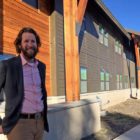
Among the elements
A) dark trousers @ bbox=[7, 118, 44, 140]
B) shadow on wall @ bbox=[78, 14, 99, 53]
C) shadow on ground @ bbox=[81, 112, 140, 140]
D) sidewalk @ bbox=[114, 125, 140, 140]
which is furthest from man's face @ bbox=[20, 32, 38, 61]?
shadow on wall @ bbox=[78, 14, 99, 53]

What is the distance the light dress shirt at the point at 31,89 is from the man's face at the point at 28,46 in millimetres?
83

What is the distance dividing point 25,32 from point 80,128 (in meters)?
5.48

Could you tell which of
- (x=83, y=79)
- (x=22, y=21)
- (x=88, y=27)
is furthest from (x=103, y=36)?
(x=22, y=21)

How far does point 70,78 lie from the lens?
8.88 m

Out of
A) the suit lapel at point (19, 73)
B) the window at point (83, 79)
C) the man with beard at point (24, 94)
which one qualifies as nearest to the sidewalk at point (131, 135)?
the man with beard at point (24, 94)

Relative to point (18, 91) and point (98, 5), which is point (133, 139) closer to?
point (18, 91)

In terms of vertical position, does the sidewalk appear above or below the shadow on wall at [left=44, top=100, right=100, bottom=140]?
below

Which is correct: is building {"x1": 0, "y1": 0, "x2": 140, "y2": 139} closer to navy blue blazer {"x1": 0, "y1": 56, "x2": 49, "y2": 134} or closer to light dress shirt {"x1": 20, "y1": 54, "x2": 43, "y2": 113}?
light dress shirt {"x1": 20, "y1": 54, "x2": 43, "y2": 113}

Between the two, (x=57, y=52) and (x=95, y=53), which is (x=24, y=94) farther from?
(x=95, y=53)

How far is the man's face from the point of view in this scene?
324 centimetres

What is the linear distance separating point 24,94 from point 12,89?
0.38 feet

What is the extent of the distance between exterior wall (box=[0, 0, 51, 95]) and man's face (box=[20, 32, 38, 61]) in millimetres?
5793

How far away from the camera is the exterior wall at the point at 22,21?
9.21m

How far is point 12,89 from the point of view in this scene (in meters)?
3.20
